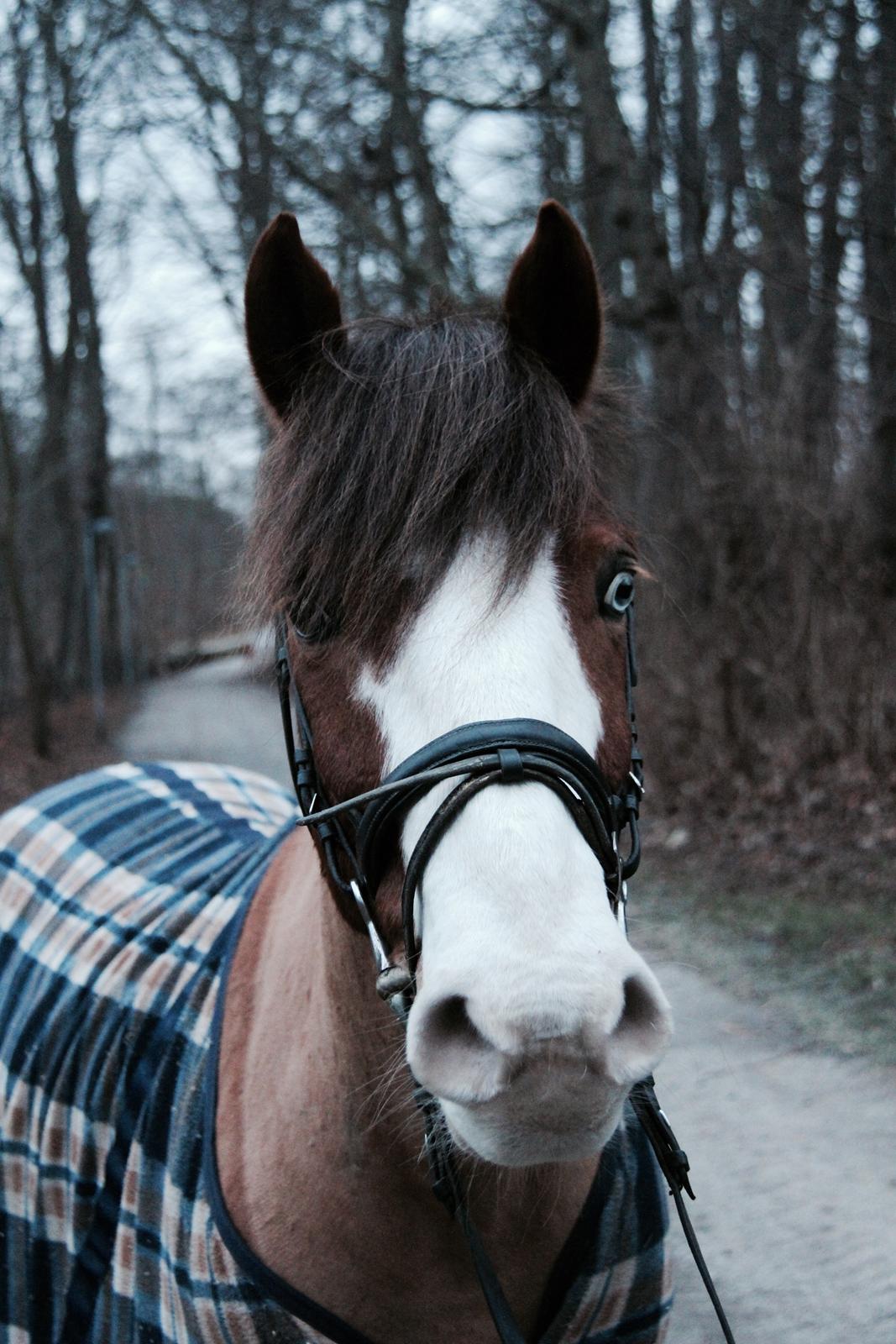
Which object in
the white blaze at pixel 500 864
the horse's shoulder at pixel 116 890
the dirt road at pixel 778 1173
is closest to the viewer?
the white blaze at pixel 500 864

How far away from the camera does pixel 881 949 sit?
4891 millimetres

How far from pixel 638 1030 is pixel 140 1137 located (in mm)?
1161

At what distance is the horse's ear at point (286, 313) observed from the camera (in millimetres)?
1759

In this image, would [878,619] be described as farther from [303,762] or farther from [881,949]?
[303,762]

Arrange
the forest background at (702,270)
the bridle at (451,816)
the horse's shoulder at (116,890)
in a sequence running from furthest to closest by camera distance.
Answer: the forest background at (702,270) < the horse's shoulder at (116,890) < the bridle at (451,816)

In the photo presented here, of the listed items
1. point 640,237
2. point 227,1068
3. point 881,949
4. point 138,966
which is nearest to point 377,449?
point 227,1068

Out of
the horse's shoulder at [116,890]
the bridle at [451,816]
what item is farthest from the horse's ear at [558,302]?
the horse's shoulder at [116,890]

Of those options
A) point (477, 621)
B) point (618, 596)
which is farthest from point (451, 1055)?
point (618, 596)

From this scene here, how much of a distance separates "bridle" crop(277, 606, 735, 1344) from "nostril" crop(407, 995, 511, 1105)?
0.17m

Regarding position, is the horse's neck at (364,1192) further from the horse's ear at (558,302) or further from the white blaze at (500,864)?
the horse's ear at (558,302)

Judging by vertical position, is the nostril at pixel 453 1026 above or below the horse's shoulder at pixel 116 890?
above

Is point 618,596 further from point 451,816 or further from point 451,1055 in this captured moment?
point 451,1055

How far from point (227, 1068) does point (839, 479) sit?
6.55 m

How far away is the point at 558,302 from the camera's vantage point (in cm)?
Result: 179
